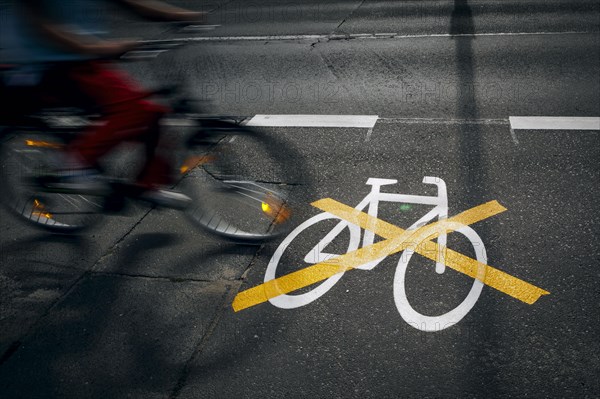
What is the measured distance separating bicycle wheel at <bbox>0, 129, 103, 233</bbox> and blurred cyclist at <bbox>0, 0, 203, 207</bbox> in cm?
28

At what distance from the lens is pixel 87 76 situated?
4.10m

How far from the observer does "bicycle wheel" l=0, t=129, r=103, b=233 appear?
475cm

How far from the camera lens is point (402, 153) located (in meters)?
5.75

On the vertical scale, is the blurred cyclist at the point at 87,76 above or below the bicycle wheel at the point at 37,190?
above

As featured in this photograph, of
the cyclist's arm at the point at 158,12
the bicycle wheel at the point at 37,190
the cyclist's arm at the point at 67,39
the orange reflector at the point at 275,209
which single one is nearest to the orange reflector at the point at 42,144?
the bicycle wheel at the point at 37,190

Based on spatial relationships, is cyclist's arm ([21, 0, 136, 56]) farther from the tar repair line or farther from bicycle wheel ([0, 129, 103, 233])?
the tar repair line

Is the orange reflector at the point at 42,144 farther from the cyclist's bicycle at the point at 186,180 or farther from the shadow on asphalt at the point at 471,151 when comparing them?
the shadow on asphalt at the point at 471,151

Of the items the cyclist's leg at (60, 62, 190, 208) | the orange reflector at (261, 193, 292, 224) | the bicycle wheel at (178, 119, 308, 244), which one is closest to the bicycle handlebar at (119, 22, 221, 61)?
the cyclist's leg at (60, 62, 190, 208)

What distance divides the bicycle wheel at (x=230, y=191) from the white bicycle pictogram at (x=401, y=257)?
308mm

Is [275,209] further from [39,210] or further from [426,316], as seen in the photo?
[39,210]

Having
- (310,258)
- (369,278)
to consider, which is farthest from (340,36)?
(369,278)

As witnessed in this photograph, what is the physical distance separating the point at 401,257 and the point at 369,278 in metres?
0.35

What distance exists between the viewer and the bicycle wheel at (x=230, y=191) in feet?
14.8

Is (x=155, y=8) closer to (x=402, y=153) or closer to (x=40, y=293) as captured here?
(x=40, y=293)
